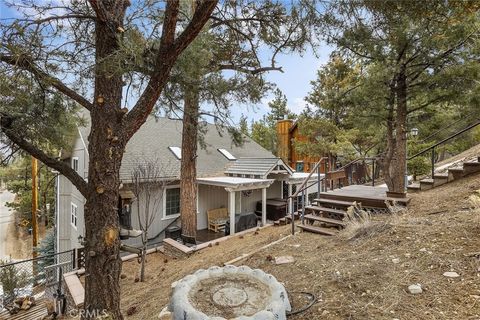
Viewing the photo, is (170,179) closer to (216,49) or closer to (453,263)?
(216,49)

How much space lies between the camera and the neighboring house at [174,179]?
10.2 metres

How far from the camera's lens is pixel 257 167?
11930 millimetres

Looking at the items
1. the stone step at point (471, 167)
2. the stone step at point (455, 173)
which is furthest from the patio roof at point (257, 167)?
the stone step at point (471, 167)

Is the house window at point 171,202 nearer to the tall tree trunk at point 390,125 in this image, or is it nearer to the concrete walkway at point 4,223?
the tall tree trunk at point 390,125

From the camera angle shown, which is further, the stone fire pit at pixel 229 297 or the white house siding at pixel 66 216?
the white house siding at pixel 66 216

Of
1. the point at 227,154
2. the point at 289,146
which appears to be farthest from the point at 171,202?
the point at 289,146

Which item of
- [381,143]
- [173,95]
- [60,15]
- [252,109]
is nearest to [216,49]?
[252,109]

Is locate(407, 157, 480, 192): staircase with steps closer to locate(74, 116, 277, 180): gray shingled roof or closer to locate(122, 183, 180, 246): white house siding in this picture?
locate(74, 116, 277, 180): gray shingled roof

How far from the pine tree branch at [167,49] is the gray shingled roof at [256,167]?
8533 mm

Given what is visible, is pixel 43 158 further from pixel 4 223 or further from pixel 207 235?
pixel 4 223

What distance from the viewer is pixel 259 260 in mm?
4785

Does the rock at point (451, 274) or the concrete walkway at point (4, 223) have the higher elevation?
the rock at point (451, 274)

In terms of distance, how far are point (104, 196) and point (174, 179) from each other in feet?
Answer: 23.5

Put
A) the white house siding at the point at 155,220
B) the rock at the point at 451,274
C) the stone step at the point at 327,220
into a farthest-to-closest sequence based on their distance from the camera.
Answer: the white house siding at the point at 155,220
the stone step at the point at 327,220
the rock at the point at 451,274
